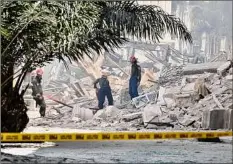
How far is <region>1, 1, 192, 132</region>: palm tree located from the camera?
4668mm

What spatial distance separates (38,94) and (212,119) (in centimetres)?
221

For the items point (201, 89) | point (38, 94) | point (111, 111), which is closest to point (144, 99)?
point (111, 111)

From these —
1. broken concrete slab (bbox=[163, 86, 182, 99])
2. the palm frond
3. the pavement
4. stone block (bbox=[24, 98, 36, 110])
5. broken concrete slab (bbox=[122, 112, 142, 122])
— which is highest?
the palm frond

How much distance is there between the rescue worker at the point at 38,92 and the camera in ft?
19.2

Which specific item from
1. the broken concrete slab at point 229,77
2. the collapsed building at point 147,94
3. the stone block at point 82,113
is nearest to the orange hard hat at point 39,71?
the collapsed building at point 147,94

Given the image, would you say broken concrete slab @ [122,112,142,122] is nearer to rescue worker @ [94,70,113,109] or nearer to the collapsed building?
the collapsed building

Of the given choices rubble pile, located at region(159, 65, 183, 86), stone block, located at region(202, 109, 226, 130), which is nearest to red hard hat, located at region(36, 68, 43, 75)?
rubble pile, located at region(159, 65, 183, 86)

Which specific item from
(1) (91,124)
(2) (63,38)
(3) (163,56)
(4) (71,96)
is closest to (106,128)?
(1) (91,124)

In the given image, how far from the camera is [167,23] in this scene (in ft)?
19.2

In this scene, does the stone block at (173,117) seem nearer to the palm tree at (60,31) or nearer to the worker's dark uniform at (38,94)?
the palm tree at (60,31)

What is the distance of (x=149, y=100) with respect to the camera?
6.12m

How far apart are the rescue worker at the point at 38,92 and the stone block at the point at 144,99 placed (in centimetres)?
114

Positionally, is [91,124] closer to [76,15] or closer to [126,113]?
[126,113]

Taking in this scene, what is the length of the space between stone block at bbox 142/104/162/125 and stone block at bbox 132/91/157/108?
0.22 feet
